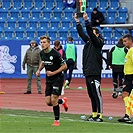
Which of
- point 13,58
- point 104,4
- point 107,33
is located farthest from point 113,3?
point 13,58

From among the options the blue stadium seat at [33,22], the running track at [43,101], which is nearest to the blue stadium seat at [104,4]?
the blue stadium seat at [33,22]

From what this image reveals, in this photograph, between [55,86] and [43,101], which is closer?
[55,86]

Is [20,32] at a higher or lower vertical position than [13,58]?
higher

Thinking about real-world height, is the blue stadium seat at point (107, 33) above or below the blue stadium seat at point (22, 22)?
below

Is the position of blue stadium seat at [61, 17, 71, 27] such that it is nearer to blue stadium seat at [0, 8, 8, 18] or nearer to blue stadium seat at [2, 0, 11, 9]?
blue stadium seat at [0, 8, 8, 18]

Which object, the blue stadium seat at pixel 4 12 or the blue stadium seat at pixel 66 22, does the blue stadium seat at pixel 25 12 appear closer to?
the blue stadium seat at pixel 4 12

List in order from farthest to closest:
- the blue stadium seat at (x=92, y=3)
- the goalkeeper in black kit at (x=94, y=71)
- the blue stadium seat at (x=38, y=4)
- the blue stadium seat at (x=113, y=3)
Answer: the blue stadium seat at (x=38, y=4)
the blue stadium seat at (x=92, y=3)
the blue stadium seat at (x=113, y=3)
the goalkeeper in black kit at (x=94, y=71)

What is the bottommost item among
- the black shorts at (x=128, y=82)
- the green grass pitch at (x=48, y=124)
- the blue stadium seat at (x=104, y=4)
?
the green grass pitch at (x=48, y=124)

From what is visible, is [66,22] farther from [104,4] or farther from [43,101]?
[43,101]

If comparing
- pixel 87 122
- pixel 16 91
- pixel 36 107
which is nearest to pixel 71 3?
pixel 16 91

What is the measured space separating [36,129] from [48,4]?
24.4 meters

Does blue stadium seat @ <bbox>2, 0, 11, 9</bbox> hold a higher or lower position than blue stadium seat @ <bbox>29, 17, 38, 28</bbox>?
higher

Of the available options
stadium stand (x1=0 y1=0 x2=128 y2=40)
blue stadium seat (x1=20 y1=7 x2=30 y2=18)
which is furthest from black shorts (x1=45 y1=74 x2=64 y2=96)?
blue stadium seat (x1=20 y1=7 x2=30 y2=18)

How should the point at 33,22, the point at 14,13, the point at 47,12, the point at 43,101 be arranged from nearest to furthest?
the point at 43,101 < the point at 33,22 < the point at 47,12 < the point at 14,13
